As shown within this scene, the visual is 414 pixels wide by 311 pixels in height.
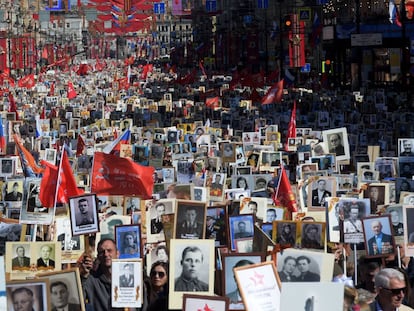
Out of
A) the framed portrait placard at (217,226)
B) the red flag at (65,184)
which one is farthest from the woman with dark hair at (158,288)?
the red flag at (65,184)

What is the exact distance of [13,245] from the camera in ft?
33.4

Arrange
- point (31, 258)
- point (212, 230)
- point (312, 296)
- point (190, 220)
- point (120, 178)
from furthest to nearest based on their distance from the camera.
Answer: point (120, 178), point (212, 230), point (190, 220), point (31, 258), point (312, 296)

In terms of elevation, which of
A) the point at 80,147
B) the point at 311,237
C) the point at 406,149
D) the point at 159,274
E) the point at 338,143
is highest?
the point at 80,147

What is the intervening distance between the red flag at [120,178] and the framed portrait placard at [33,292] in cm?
507

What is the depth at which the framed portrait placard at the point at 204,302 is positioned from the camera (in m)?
8.41

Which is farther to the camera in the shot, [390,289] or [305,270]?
[305,270]

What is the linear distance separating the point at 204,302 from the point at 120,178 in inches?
210

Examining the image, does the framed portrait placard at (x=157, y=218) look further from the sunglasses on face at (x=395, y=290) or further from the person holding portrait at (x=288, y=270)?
the sunglasses on face at (x=395, y=290)

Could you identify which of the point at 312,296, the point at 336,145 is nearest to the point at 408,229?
the point at 312,296

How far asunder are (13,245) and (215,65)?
110370 mm

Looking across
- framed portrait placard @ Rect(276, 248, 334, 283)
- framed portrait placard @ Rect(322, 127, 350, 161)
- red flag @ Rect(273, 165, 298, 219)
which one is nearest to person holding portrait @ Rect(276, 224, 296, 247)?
framed portrait placard @ Rect(276, 248, 334, 283)

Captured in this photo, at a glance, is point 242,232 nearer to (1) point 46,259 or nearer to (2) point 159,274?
(2) point 159,274

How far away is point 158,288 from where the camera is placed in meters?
9.95

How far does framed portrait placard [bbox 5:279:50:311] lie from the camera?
27.9ft
